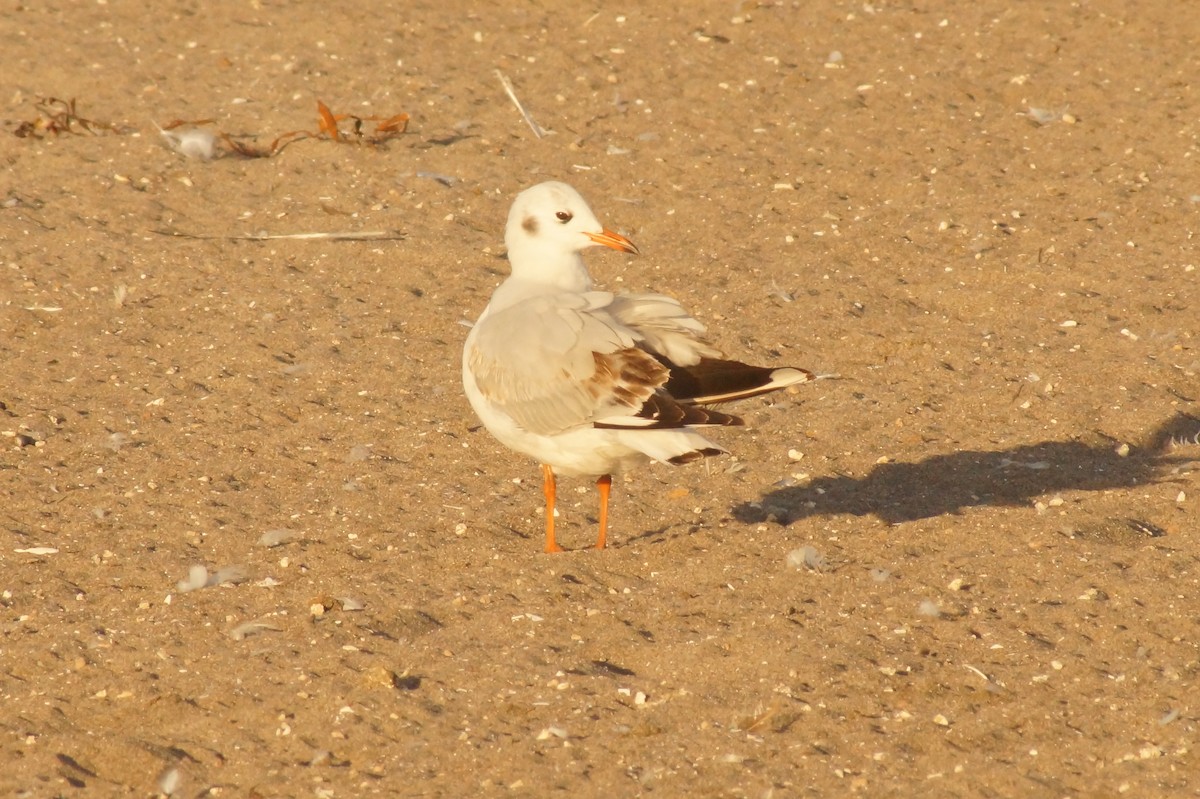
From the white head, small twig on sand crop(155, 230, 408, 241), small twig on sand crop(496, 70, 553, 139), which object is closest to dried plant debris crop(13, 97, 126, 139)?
small twig on sand crop(155, 230, 408, 241)

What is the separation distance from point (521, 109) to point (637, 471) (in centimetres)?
421

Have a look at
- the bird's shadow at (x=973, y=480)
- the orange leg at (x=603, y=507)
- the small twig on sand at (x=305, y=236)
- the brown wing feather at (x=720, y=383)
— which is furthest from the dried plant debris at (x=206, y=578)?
the small twig on sand at (x=305, y=236)

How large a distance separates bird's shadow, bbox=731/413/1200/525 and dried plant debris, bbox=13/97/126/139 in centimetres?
567

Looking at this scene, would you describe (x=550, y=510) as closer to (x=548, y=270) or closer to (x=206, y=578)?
(x=548, y=270)

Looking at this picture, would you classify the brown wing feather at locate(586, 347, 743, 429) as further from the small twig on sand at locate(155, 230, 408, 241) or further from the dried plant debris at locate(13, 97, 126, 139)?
the dried plant debris at locate(13, 97, 126, 139)

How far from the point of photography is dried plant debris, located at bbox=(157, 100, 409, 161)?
9938mm

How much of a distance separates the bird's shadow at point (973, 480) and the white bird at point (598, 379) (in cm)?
95

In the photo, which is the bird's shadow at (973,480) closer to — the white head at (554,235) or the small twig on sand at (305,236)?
the white head at (554,235)

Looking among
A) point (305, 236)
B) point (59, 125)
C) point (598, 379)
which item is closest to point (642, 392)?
point (598, 379)

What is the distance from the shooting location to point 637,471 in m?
7.09

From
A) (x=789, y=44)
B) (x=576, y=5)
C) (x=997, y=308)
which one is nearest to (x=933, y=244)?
(x=997, y=308)

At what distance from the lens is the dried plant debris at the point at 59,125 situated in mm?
10000

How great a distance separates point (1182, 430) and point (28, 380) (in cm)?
544

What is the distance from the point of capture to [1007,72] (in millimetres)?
10945
